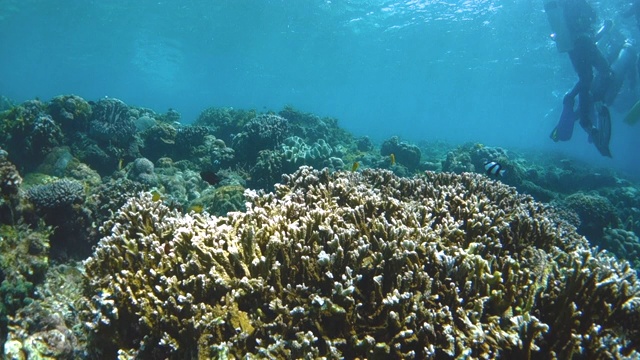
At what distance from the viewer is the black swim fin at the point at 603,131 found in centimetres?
1786

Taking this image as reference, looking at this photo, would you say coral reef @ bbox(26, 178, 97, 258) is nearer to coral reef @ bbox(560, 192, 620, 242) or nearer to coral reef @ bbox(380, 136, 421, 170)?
coral reef @ bbox(380, 136, 421, 170)

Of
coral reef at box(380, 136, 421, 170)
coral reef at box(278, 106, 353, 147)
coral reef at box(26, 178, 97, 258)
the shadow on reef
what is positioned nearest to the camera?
the shadow on reef

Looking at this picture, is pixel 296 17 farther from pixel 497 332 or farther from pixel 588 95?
pixel 497 332

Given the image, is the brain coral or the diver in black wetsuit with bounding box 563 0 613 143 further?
the diver in black wetsuit with bounding box 563 0 613 143

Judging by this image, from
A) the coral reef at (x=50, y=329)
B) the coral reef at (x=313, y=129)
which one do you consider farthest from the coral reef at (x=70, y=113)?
the coral reef at (x=50, y=329)

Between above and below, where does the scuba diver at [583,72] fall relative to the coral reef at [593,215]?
above

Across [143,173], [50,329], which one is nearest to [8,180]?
[50,329]

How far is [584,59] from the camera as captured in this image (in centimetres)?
1944

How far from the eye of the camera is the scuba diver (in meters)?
18.0

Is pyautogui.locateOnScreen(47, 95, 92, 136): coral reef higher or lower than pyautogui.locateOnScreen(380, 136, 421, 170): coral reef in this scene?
higher

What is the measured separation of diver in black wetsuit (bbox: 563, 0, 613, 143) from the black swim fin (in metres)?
0.37

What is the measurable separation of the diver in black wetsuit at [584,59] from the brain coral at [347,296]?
1854 cm

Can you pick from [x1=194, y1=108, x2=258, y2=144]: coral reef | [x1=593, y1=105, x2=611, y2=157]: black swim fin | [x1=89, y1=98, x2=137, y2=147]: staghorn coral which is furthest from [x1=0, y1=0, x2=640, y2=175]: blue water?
[x1=593, y1=105, x2=611, y2=157]: black swim fin

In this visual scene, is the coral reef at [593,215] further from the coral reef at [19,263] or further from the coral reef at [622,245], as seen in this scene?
the coral reef at [19,263]
